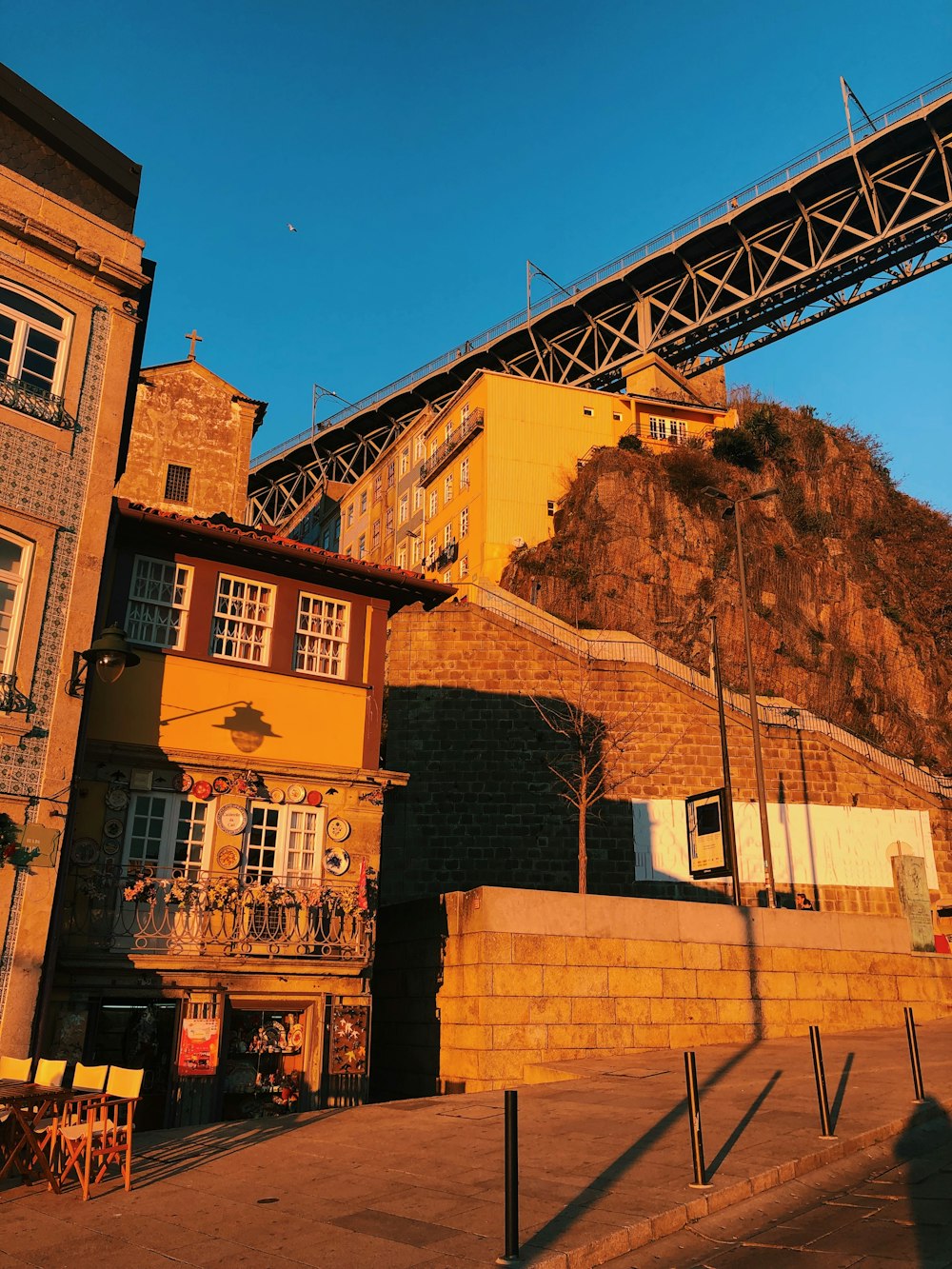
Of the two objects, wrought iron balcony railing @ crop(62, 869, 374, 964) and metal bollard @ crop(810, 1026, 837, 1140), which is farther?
wrought iron balcony railing @ crop(62, 869, 374, 964)

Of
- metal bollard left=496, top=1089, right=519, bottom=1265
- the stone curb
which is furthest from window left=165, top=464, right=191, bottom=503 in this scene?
metal bollard left=496, top=1089, right=519, bottom=1265

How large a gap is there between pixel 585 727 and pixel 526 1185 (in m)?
22.4

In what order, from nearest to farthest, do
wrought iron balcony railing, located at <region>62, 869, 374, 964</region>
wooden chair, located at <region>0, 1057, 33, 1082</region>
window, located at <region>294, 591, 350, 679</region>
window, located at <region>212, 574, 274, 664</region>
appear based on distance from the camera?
wooden chair, located at <region>0, 1057, 33, 1082</region>, wrought iron balcony railing, located at <region>62, 869, 374, 964</region>, window, located at <region>212, 574, 274, 664</region>, window, located at <region>294, 591, 350, 679</region>

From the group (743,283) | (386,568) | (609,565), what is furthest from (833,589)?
(386,568)

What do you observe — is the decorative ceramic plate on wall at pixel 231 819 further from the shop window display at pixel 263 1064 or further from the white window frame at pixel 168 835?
the shop window display at pixel 263 1064

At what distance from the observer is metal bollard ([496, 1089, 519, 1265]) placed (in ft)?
23.1

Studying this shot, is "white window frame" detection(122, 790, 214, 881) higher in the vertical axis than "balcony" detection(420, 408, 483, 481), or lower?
lower

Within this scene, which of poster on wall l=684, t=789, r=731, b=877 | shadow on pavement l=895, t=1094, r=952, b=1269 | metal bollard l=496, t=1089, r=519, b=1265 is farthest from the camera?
poster on wall l=684, t=789, r=731, b=877

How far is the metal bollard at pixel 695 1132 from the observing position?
882 centimetres

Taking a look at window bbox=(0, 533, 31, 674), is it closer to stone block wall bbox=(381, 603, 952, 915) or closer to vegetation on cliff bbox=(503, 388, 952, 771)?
stone block wall bbox=(381, 603, 952, 915)

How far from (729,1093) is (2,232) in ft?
52.5

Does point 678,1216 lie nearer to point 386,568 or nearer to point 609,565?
point 386,568

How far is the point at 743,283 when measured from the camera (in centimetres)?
5925

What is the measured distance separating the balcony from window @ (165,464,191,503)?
69.2 ft
